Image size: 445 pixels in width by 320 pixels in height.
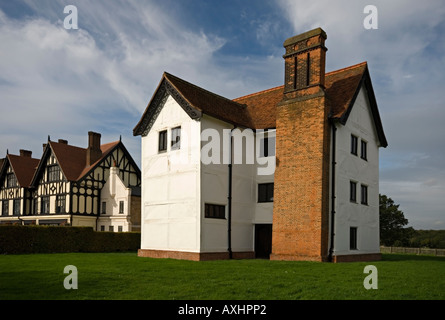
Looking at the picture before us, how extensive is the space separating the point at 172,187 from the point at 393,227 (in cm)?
3902

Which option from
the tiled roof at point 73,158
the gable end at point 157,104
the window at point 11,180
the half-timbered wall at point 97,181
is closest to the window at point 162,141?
the gable end at point 157,104

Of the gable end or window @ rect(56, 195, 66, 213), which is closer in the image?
the gable end

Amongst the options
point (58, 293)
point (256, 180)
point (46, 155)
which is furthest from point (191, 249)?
point (46, 155)

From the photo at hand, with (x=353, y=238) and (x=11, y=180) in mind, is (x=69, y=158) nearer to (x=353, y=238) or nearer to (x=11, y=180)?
(x=11, y=180)

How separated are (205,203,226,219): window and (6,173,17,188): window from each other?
3559cm

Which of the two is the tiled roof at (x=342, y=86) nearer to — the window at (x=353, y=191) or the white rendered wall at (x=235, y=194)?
the window at (x=353, y=191)

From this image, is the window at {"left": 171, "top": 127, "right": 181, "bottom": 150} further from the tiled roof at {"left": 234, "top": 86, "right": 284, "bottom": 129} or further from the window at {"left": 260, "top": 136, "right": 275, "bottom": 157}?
the window at {"left": 260, "top": 136, "right": 275, "bottom": 157}

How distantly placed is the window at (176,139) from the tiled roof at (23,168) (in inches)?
1229

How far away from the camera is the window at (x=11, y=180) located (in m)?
48.2

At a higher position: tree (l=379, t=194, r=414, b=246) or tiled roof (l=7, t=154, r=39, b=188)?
tiled roof (l=7, t=154, r=39, b=188)

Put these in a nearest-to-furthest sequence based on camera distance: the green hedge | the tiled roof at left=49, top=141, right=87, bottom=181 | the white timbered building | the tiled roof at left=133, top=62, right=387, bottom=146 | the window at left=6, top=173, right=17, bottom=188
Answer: the tiled roof at left=133, top=62, right=387, bottom=146, the green hedge, the white timbered building, the tiled roof at left=49, top=141, right=87, bottom=181, the window at left=6, top=173, right=17, bottom=188

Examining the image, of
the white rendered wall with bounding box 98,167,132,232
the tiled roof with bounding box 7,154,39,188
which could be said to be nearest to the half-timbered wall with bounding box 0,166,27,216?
the tiled roof with bounding box 7,154,39,188

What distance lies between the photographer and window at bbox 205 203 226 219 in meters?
21.3
